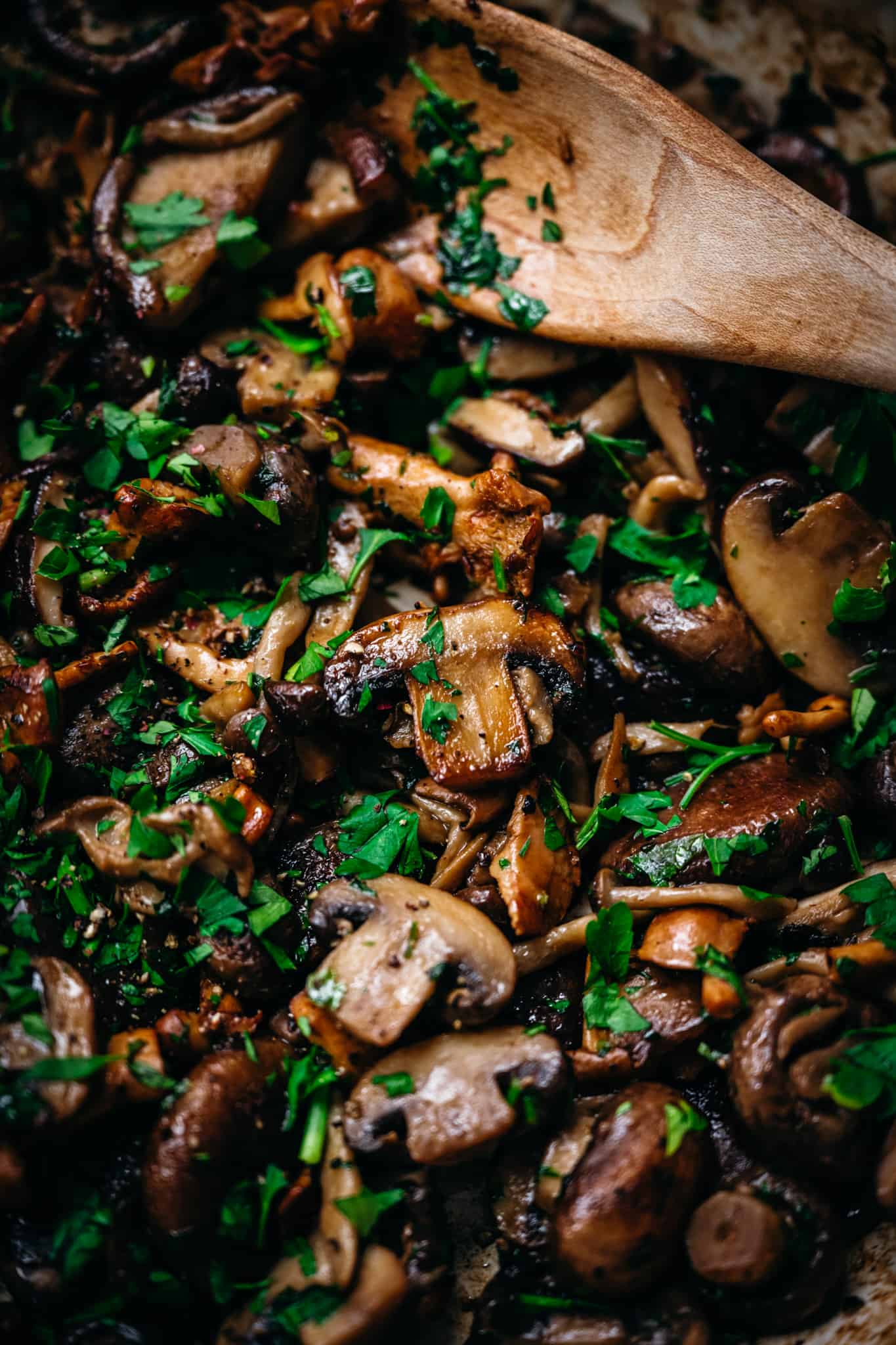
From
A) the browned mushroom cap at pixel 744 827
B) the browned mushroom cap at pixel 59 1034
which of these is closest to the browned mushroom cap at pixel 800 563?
the browned mushroom cap at pixel 744 827

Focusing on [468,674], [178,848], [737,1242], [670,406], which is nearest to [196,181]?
[670,406]

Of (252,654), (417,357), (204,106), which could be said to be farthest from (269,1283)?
(204,106)

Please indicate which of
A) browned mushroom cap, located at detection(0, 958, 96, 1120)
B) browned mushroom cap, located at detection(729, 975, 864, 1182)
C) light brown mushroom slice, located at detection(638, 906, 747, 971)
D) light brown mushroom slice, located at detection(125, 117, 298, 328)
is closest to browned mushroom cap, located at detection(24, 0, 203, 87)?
light brown mushroom slice, located at detection(125, 117, 298, 328)

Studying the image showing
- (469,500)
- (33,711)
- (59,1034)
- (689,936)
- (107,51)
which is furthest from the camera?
(107,51)

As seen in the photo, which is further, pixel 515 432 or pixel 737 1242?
pixel 515 432

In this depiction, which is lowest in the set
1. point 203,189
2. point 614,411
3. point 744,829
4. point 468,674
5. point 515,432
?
point 744,829

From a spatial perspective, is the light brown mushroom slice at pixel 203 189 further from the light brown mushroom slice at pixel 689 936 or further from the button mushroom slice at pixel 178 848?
the light brown mushroom slice at pixel 689 936

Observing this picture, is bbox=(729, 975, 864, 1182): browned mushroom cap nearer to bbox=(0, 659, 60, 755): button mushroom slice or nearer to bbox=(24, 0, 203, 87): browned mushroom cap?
bbox=(0, 659, 60, 755): button mushroom slice

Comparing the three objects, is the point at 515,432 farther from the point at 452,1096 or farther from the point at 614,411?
the point at 452,1096
